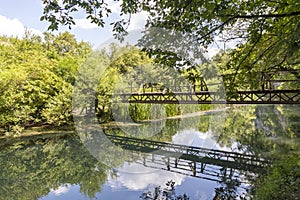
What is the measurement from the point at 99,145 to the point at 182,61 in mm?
9080

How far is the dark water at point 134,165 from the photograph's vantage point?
19.7 feet

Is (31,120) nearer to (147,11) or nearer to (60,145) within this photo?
(60,145)

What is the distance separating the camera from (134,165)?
8.26 meters

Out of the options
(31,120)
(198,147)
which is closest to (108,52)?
(31,120)

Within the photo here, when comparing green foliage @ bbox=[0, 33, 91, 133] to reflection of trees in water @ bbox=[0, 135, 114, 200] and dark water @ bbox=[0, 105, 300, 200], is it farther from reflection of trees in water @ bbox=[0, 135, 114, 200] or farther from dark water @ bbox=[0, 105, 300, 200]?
reflection of trees in water @ bbox=[0, 135, 114, 200]

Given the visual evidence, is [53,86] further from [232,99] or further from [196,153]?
[232,99]

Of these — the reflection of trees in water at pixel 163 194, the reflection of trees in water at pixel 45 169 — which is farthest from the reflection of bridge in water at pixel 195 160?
the reflection of trees in water at pixel 45 169

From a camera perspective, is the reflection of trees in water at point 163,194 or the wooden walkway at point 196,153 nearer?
the reflection of trees in water at point 163,194

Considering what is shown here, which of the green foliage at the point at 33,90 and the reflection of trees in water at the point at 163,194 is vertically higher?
the green foliage at the point at 33,90

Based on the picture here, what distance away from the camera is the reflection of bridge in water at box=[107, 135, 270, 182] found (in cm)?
688

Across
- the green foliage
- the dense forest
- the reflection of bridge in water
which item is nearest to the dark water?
the reflection of bridge in water

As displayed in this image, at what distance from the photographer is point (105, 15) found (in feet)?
10.3

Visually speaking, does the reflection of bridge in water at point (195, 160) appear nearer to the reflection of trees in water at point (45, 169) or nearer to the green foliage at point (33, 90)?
the reflection of trees in water at point (45, 169)

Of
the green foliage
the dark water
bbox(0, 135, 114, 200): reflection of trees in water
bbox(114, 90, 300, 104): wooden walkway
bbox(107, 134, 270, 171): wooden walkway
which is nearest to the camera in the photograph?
the dark water
